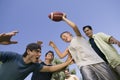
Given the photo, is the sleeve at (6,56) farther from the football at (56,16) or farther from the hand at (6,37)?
the football at (56,16)

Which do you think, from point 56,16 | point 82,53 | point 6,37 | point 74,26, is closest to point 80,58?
point 82,53

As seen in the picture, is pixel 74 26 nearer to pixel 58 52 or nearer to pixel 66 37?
pixel 66 37

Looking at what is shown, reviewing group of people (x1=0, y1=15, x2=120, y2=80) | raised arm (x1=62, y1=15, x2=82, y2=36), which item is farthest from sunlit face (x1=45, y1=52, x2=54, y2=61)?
raised arm (x1=62, y1=15, x2=82, y2=36)

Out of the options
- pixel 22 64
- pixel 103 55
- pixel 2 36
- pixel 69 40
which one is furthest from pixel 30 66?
pixel 103 55

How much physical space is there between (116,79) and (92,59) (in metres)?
0.71

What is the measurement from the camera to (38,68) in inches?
199

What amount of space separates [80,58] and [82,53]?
0.38 feet

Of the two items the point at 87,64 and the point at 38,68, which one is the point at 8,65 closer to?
the point at 38,68

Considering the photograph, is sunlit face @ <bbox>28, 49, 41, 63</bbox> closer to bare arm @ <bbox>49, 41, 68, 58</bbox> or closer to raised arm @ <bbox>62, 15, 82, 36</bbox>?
raised arm @ <bbox>62, 15, 82, 36</bbox>

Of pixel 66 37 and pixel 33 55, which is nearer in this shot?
pixel 33 55

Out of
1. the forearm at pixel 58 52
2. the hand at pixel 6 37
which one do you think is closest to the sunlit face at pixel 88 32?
the forearm at pixel 58 52

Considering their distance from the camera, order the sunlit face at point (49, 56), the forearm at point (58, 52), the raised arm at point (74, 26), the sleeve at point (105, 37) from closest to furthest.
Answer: the raised arm at point (74, 26) → the sleeve at point (105, 37) → the forearm at point (58, 52) → the sunlit face at point (49, 56)

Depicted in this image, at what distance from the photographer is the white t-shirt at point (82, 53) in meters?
5.65

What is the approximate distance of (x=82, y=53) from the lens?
18.6 feet
